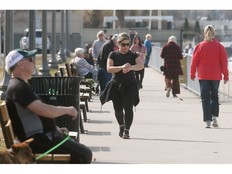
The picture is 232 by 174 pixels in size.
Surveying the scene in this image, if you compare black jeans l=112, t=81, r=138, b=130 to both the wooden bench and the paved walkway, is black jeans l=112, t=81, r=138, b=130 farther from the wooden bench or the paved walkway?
the wooden bench

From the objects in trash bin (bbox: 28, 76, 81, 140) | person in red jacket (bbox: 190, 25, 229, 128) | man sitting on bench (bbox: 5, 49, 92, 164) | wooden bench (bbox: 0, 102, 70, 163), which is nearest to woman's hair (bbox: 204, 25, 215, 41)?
person in red jacket (bbox: 190, 25, 229, 128)

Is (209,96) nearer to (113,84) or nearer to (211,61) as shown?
(211,61)

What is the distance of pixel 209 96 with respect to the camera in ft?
53.1

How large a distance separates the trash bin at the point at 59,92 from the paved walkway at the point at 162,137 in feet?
1.95

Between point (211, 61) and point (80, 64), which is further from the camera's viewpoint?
point (80, 64)

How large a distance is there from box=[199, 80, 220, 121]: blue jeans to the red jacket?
12 centimetres

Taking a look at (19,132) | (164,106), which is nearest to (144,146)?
(19,132)

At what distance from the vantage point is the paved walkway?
12000 mm

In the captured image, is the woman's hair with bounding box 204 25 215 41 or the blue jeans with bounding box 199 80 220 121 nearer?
the woman's hair with bounding box 204 25 215 41

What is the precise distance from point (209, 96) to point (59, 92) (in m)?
5.06

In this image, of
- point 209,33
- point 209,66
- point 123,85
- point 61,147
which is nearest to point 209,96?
point 209,66

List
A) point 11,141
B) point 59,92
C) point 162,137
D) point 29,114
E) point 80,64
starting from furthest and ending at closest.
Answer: point 80,64 < point 162,137 < point 59,92 < point 29,114 < point 11,141
